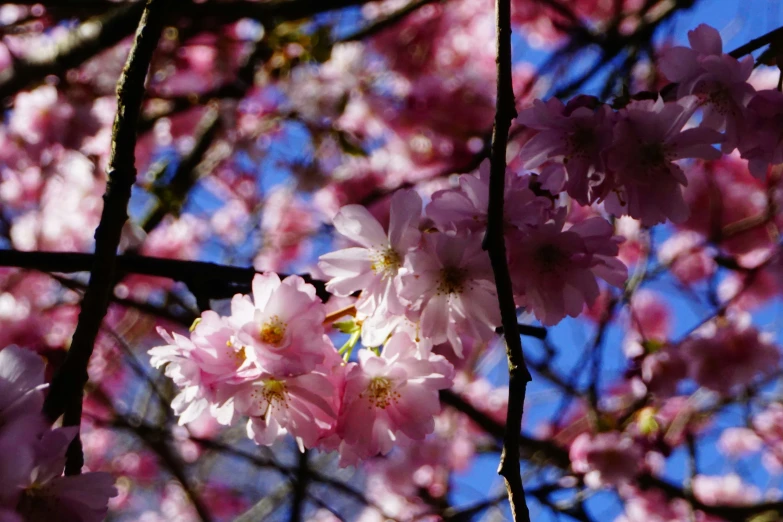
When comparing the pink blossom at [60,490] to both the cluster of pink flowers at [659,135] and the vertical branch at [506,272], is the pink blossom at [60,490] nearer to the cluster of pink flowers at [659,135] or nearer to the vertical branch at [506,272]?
the vertical branch at [506,272]

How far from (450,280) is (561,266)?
18 centimetres

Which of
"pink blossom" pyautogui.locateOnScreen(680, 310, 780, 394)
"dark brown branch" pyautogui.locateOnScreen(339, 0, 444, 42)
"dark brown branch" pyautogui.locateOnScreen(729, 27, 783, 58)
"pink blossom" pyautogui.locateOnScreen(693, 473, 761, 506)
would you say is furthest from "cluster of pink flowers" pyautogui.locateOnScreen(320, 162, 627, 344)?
"pink blossom" pyautogui.locateOnScreen(693, 473, 761, 506)

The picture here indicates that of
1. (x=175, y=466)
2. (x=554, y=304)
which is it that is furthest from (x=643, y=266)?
(x=175, y=466)

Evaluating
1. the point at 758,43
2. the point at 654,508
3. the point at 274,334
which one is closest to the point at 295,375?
the point at 274,334

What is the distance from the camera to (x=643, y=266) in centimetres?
298

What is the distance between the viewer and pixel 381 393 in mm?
1159

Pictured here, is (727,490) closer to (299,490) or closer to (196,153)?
(299,490)

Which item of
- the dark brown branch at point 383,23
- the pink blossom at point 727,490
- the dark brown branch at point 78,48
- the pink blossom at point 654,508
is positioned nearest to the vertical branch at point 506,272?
the dark brown branch at point 78,48

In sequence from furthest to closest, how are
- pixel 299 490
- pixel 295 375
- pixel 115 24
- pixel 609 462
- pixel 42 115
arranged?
pixel 42 115, pixel 299 490, pixel 609 462, pixel 115 24, pixel 295 375

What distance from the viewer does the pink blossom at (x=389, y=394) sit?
3.73 feet

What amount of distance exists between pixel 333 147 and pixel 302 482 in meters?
1.87

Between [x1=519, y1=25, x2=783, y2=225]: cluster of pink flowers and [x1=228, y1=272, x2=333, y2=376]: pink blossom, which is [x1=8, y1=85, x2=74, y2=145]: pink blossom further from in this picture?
[x1=519, y1=25, x2=783, y2=225]: cluster of pink flowers

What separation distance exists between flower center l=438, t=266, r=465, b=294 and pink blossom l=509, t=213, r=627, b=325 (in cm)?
8

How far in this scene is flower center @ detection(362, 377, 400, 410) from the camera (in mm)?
1145
